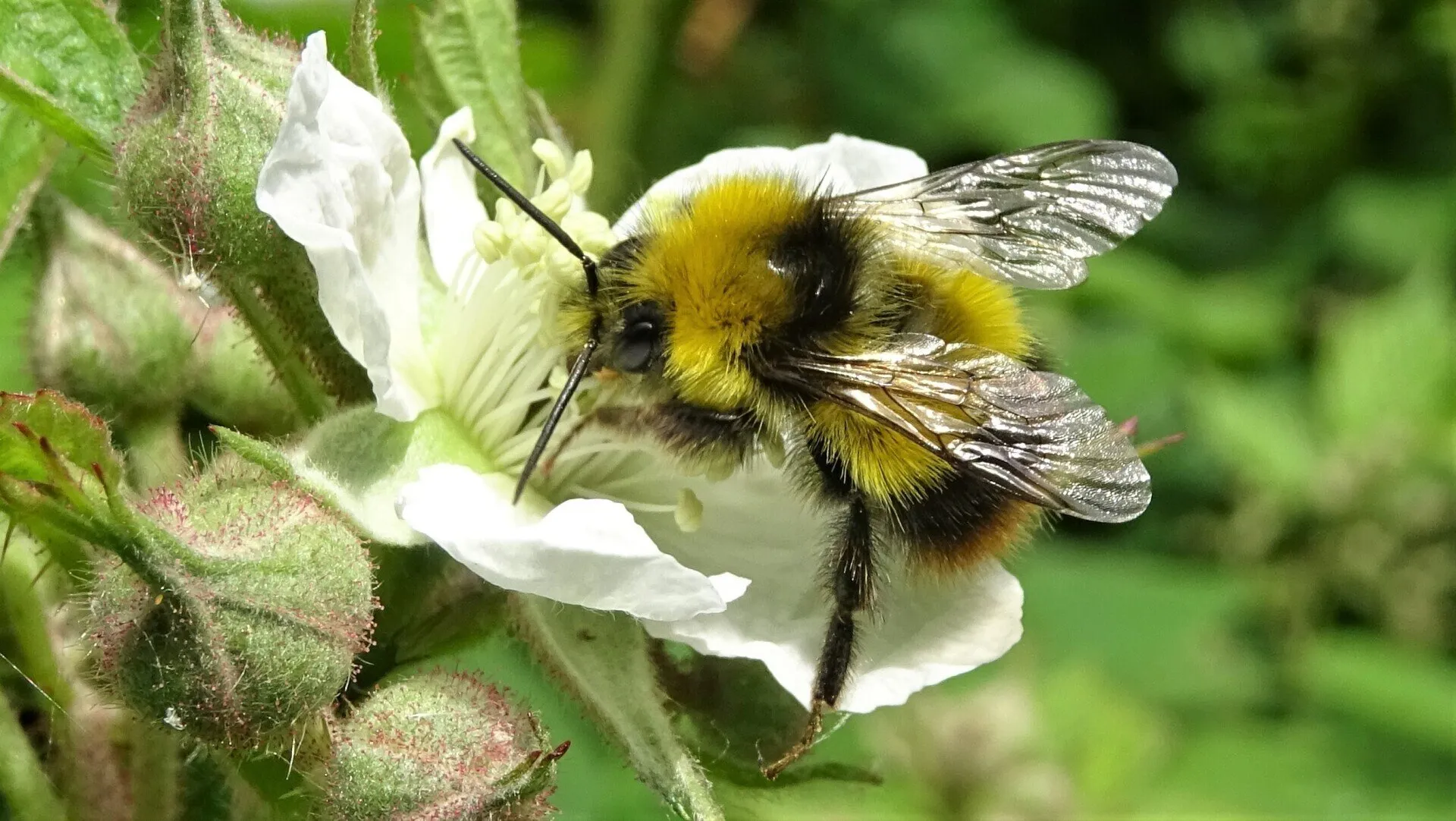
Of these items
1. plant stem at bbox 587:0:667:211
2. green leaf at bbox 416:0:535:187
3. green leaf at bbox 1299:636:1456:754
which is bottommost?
green leaf at bbox 416:0:535:187

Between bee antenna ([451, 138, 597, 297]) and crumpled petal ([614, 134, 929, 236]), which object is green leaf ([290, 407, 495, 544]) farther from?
crumpled petal ([614, 134, 929, 236])

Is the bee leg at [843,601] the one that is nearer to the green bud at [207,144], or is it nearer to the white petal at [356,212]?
the white petal at [356,212]

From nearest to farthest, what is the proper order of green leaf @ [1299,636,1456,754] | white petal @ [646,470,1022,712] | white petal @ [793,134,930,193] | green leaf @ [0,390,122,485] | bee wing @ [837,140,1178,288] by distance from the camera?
green leaf @ [0,390,122,485], white petal @ [646,470,1022,712], bee wing @ [837,140,1178,288], white petal @ [793,134,930,193], green leaf @ [1299,636,1456,754]

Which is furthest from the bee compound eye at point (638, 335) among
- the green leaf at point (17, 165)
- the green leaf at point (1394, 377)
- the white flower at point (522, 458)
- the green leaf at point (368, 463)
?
the green leaf at point (1394, 377)

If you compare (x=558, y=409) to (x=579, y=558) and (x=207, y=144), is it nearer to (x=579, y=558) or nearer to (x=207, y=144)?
(x=579, y=558)

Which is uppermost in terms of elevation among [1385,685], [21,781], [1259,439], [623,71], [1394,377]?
[1394,377]

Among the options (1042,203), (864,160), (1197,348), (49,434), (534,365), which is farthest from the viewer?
(1197,348)

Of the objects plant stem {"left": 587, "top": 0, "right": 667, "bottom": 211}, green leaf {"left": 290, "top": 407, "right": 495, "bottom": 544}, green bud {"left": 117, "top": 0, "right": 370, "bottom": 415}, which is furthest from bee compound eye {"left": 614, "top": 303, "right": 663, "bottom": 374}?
plant stem {"left": 587, "top": 0, "right": 667, "bottom": 211}

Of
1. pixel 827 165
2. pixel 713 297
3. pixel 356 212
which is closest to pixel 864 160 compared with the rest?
pixel 827 165
